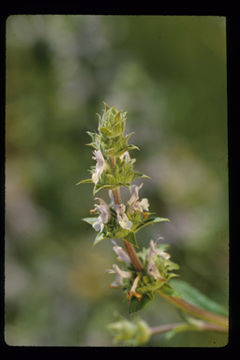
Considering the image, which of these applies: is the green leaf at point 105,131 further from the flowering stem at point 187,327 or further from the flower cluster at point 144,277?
the flowering stem at point 187,327

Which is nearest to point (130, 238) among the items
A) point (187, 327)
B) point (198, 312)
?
point (198, 312)

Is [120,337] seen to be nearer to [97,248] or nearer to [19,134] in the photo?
[97,248]

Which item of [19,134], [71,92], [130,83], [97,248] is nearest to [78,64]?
[71,92]

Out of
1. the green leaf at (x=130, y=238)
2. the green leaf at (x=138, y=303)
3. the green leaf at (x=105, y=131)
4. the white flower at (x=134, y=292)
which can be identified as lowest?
the green leaf at (x=138, y=303)

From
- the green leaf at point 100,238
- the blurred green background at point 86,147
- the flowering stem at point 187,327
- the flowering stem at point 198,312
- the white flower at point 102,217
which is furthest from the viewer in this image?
the blurred green background at point 86,147

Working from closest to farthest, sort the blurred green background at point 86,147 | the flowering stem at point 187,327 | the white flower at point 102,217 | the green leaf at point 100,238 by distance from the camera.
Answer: the green leaf at point 100,238
the white flower at point 102,217
the flowering stem at point 187,327
the blurred green background at point 86,147

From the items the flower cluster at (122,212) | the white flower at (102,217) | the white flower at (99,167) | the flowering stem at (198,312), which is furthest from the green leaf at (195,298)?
the white flower at (99,167)

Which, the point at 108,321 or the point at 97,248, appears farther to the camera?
the point at 97,248
